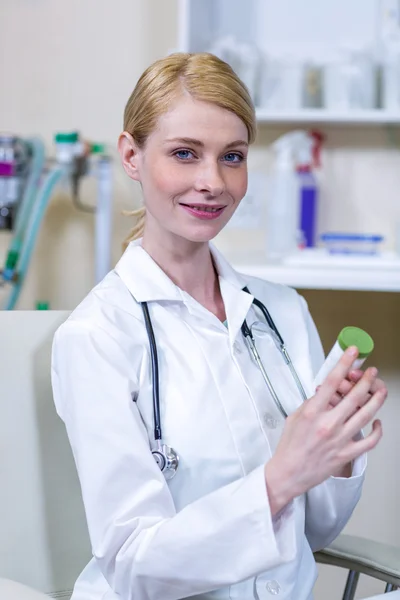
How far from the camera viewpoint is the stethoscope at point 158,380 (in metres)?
0.95

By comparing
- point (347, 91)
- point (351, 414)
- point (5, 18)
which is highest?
point (5, 18)

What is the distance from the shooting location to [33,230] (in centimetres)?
201

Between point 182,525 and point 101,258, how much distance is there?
1.26 meters

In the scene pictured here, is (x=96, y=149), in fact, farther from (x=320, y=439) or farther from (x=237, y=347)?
(x=320, y=439)

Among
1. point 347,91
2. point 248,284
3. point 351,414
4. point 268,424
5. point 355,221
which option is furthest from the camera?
point 355,221

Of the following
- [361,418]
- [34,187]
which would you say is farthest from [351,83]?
[361,418]

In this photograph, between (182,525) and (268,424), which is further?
(268,424)

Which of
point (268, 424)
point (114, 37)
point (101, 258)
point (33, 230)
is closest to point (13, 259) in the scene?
point (33, 230)

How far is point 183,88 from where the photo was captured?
1.03 meters

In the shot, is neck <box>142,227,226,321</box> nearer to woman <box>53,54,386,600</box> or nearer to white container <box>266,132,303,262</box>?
woman <box>53,54,386,600</box>

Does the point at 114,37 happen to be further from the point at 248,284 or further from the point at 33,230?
the point at 248,284

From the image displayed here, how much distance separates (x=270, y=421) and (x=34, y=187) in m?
1.22

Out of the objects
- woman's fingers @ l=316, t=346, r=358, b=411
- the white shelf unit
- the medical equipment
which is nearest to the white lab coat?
woman's fingers @ l=316, t=346, r=358, b=411

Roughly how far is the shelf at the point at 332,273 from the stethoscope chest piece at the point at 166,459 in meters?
0.77
